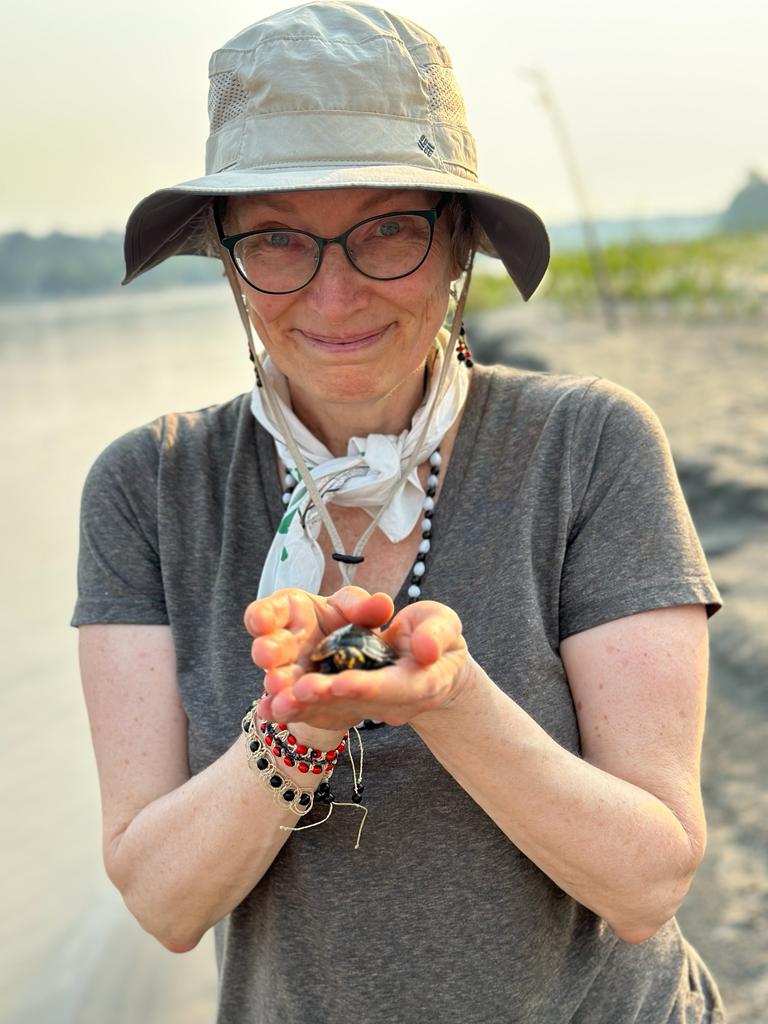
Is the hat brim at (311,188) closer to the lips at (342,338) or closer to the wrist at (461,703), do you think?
the lips at (342,338)

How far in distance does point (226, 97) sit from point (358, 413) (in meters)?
0.53

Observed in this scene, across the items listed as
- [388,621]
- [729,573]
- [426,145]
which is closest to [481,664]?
[388,621]

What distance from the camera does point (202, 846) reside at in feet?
5.27

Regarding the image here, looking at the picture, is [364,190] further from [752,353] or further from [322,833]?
[752,353]

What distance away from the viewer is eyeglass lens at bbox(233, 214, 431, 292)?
5.71 ft

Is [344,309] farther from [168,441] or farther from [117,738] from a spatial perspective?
[117,738]

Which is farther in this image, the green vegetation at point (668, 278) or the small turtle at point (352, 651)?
the green vegetation at point (668, 278)

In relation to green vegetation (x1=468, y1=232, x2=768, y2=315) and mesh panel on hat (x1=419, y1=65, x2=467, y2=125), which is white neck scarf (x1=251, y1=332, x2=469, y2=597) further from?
green vegetation (x1=468, y1=232, x2=768, y2=315)

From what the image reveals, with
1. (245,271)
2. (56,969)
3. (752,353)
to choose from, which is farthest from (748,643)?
(752,353)

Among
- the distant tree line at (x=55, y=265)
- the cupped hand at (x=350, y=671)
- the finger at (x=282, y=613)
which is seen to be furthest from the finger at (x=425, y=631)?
the distant tree line at (x=55, y=265)

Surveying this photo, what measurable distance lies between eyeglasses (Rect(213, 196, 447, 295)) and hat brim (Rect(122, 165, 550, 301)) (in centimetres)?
8

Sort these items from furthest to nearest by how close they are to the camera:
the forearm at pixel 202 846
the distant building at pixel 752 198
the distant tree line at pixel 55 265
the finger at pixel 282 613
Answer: the distant tree line at pixel 55 265 < the distant building at pixel 752 198 < the forearm at pixel 202 846 < the finger at pixel 282 613

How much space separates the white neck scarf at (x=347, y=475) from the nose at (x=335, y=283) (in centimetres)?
24

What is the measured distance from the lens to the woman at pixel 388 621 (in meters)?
1.62
